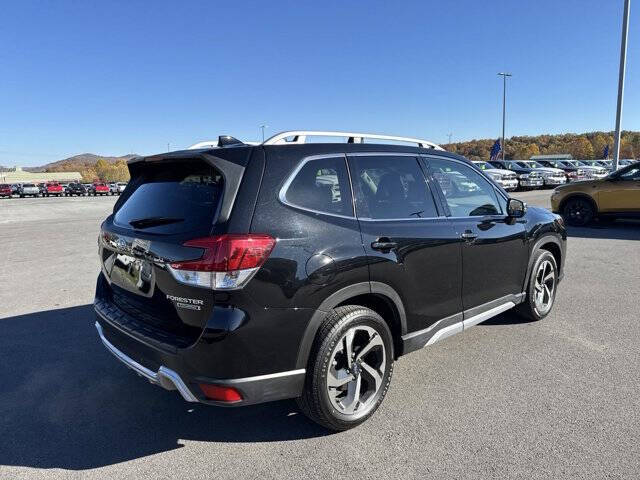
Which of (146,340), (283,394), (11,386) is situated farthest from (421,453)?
(11,386)

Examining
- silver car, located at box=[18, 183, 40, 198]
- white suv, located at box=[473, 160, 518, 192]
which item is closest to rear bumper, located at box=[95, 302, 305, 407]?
white suv, located at box=[473, 160, 518, 192]

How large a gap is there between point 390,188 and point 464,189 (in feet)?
3.39

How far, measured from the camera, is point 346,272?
9.21 ft

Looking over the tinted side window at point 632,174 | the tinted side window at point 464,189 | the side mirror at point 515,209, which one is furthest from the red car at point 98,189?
the side mirror at point 515,209

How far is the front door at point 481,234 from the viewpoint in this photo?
3775 millimetres

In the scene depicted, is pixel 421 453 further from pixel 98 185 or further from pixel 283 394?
pixel 98 185

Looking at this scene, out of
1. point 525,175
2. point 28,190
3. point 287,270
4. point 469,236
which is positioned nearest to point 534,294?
point 469,236

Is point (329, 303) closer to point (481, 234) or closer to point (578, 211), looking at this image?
point (481, 234)

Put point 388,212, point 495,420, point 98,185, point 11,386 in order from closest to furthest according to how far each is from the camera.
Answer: point 495,420 → point 388,212 → point 11,386 → point 98,185

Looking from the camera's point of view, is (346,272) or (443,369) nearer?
(346,272)

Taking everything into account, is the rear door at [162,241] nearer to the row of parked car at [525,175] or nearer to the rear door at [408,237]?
the rear door at [408,237]

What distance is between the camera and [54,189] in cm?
5238

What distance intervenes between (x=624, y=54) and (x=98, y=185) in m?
53.0

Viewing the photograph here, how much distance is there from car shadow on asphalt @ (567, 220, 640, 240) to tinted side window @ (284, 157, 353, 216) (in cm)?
962
